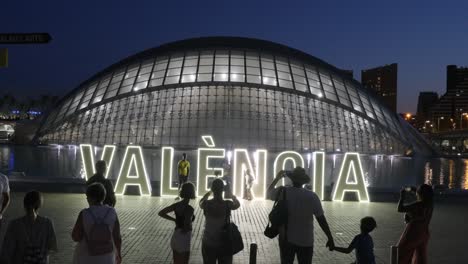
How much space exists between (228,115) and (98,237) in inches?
1337

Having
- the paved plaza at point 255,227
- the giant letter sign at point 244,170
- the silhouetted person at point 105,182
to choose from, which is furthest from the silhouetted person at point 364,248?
the giant letter sign at point 244,170

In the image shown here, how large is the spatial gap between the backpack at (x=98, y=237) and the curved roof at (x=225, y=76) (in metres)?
33.0

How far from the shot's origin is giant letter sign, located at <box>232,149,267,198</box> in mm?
23312

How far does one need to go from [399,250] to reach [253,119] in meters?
31.6

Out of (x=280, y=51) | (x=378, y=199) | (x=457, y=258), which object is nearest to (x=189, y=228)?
(x=457, y=258)

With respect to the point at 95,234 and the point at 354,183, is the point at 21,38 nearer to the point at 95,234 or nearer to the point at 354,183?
the point at 95,234

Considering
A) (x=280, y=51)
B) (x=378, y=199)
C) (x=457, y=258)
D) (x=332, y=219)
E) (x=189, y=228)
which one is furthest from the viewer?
(x=280, y=51)

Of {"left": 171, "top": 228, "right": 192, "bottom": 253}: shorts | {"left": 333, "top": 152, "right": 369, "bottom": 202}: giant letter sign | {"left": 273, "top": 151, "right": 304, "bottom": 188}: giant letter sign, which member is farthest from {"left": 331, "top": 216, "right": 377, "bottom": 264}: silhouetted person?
{"left": 333, "top": 152, "right": 369, "bottom": 202}: giant letter sign

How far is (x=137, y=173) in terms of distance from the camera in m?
23.5

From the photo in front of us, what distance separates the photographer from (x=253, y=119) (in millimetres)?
40000

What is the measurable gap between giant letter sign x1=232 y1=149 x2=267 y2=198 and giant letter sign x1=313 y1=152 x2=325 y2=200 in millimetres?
2036

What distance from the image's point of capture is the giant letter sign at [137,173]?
23.2 m

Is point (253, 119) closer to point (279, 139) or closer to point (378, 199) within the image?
point (279, 139)

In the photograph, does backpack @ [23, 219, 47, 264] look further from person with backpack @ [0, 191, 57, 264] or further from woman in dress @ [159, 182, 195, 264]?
woman in dress @ [159, 182, 195, 264]
